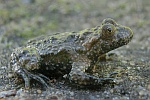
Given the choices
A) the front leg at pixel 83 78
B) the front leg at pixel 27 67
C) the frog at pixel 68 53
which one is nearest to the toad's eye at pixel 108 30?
the frog at pixel 68 53

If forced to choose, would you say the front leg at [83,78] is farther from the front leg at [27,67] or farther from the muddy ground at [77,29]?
the front leg at [27,67]

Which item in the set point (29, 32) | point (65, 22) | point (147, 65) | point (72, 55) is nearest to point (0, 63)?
point (72, 55)

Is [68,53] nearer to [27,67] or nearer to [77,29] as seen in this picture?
[27,67]

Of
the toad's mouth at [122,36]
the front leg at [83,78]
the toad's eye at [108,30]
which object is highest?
the toad's eye at [108,30]

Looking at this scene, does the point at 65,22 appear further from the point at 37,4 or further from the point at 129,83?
the point at 129,83

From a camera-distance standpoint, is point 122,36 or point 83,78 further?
point 122,36

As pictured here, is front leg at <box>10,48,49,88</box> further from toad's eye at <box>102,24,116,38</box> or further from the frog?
toad's eye at <box>102,24,116,38</box>

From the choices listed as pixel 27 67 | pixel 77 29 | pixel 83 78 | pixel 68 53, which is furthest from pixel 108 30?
pixel 77 29

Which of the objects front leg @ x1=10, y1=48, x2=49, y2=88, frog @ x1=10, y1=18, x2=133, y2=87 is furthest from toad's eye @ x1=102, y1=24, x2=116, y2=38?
front leg @ x1=10, y1=48, x2=49, y2=88
